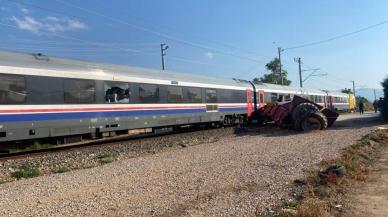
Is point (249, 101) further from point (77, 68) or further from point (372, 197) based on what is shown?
point (372, 197)

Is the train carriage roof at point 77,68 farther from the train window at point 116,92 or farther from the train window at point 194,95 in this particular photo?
the train window at point 194,95

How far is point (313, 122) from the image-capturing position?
65.9 ft

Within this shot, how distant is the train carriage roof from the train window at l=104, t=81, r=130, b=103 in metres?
0.33

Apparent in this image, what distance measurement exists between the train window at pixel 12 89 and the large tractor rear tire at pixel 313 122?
40.0 ft

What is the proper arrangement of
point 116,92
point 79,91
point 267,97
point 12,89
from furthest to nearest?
point 267,97
point 116,92
point 79,91
point 12,89

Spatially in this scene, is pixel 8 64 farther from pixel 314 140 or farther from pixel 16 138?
pixel 314 140

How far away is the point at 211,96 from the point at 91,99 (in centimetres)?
1006

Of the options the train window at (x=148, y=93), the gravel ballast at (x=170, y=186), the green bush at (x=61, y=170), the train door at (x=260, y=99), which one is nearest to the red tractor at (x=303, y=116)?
the train window at (x=148, y=93)

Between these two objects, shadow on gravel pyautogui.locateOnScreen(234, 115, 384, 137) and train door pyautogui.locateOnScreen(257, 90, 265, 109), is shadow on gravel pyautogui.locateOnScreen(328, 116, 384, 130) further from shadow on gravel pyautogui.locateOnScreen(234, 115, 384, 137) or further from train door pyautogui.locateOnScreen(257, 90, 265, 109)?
train door pyautogui.locateOnScreen(257, 90, 265, 109)

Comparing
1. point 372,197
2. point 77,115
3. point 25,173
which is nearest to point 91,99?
point 77,115

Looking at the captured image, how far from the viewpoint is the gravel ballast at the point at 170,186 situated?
6547 mm

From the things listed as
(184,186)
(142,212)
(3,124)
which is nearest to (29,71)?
(3,124)

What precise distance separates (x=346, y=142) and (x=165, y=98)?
941 centimetres

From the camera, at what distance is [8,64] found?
1344 centimetres
